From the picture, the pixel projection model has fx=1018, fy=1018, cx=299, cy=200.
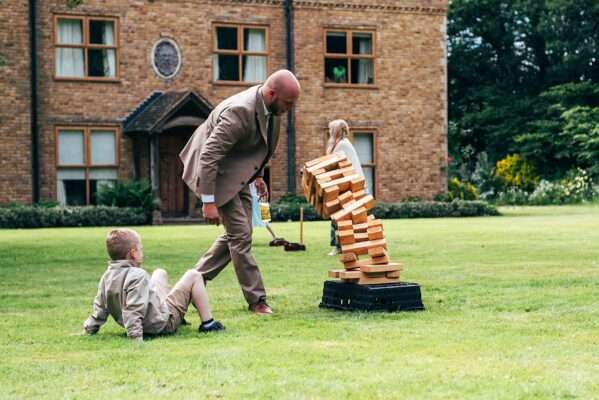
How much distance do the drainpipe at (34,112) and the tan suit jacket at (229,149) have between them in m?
19.1

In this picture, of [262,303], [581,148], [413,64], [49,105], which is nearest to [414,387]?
[262,303]

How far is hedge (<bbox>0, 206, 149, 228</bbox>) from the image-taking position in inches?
947

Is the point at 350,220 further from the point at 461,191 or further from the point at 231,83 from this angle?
the point at 461,191

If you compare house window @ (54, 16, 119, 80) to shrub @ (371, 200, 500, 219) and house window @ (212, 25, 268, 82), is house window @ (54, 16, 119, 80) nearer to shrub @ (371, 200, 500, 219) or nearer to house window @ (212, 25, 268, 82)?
house window @ (212, 25, 268, 82)

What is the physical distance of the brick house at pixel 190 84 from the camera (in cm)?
2622

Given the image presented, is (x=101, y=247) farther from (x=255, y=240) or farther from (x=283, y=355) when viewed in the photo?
(x=283, y=355)

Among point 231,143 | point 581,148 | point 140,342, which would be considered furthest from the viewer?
point 581,148

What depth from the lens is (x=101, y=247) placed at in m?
15.7

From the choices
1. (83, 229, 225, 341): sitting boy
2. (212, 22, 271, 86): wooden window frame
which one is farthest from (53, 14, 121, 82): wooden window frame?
(83, 229, 225, 341): sitting boy

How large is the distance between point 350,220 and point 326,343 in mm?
2077

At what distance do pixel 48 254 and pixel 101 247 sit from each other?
4.89 ft

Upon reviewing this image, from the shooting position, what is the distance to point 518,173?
40625 mm

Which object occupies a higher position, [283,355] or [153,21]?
[153,21]

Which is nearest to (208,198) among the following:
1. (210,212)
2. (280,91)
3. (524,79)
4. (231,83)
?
(210,212)
